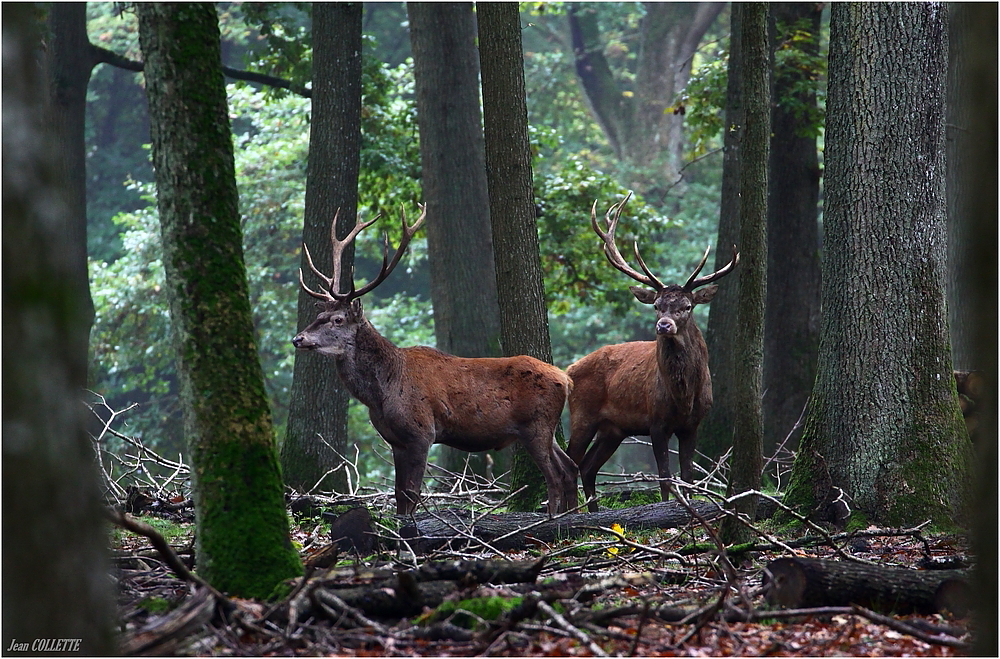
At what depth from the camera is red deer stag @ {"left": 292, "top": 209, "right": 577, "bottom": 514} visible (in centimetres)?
882

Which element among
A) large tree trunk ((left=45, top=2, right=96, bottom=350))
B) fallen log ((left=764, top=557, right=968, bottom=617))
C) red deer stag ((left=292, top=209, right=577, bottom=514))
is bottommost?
fallen log ((left=764, top=557, right=968, bottom=617))

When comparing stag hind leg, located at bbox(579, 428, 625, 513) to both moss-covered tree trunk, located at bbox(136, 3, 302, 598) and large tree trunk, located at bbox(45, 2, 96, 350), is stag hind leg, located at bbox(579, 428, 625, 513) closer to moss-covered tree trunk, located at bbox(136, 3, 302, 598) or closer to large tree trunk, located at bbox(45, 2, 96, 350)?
moss-covered tree trunk, located at bbox(136, 3, 302, 598)

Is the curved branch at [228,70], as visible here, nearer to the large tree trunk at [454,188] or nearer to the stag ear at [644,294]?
the large tree trunk at [454,188]

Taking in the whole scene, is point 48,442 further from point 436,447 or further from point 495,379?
point 436,447

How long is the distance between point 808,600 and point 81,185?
11.0m

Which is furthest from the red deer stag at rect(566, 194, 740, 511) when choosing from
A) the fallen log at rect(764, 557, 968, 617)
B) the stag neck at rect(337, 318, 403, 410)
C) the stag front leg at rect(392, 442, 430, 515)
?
the fallen log at rect(764, 557, 968, 617)

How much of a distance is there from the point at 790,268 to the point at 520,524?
24.0ft

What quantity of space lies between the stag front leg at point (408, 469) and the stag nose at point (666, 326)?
2.42m

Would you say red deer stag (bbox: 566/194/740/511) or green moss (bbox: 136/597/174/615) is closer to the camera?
green moss (bbox: 136/597/174/615)

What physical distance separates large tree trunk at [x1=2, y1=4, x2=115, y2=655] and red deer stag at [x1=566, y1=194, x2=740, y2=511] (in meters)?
6.23

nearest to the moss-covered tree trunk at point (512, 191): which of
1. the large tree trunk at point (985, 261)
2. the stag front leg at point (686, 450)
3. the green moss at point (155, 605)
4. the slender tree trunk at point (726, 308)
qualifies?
the stag front leg at point (686, 450)

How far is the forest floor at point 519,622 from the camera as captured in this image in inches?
169

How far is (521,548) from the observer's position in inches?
275

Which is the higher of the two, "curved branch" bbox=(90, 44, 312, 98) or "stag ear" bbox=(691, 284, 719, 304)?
"curved branch" bbox=(90, 44, 312, 98)
